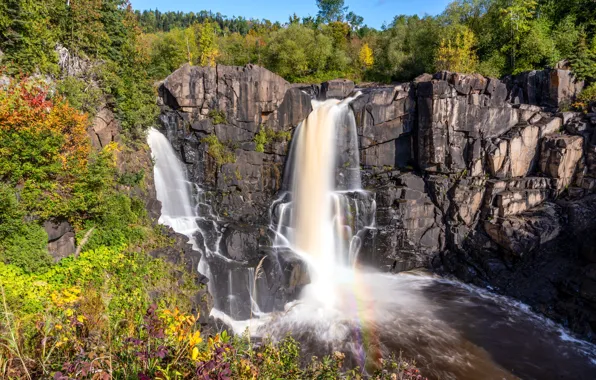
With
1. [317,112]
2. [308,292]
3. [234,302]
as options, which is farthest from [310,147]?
[234,302]

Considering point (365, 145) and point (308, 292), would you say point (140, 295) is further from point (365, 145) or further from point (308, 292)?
point (365, 145)

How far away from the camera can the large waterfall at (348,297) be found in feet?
41.1

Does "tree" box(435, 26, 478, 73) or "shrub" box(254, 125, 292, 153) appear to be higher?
"tree" box(435, 26, 478, 73)

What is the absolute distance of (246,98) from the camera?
21.5m

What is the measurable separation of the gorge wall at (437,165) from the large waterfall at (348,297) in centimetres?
96

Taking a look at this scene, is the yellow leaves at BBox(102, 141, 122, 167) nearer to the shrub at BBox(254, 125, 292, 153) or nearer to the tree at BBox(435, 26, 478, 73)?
the shrub at BBox(254, 125, 292, 153)

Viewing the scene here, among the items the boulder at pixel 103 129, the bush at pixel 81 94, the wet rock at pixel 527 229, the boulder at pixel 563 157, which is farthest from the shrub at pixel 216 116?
the boulder at pixel 563 157

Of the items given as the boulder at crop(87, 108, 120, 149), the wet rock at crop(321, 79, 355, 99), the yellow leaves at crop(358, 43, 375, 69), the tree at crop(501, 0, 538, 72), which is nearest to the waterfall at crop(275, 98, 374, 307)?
the wet rock at crop(321, 79, 355, 99)

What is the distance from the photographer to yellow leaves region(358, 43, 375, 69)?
39312 mm

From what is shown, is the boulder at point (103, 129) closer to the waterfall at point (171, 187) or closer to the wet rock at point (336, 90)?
the waterfall at point (171, 187)

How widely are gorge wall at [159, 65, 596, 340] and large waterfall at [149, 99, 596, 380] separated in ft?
3.14

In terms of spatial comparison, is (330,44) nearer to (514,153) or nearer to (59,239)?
(514,153)

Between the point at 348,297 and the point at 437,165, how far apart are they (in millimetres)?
10115

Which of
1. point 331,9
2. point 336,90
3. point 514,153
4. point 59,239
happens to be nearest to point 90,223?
point 59,239
